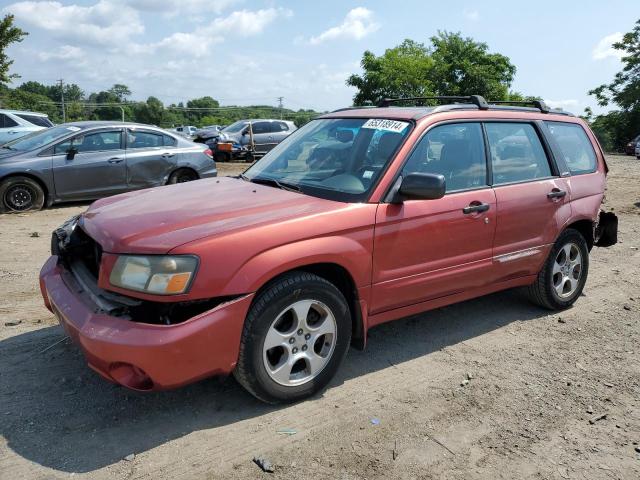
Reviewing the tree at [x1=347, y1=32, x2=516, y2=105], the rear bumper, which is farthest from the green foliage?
the rear bumper


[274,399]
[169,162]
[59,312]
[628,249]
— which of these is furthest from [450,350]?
[169,162]

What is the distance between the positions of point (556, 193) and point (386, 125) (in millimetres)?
1694

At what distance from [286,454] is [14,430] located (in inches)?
58.4

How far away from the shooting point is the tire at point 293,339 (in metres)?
3.02

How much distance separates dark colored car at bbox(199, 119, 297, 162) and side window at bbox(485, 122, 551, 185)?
52.0 ft

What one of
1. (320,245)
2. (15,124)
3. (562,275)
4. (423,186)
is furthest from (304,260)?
(15,124)

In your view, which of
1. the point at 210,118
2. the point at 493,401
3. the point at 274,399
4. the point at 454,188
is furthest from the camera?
the point at 210,118

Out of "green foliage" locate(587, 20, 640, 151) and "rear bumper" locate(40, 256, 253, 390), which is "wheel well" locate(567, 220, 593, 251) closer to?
"rear bumper" locate(40, 256, 253, 390)

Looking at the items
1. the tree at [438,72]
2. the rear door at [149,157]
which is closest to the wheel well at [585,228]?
the rear door at [149,157]

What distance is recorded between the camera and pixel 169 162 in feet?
33.2

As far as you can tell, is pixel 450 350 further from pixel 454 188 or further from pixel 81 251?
pixel 81 251

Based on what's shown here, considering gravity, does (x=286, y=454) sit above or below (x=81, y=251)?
below

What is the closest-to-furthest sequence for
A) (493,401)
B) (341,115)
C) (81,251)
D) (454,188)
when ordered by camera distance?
1. (493,401)
2. (81,251)
3. (454,188)
4. (341,115)

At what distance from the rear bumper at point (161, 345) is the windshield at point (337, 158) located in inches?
43.7
